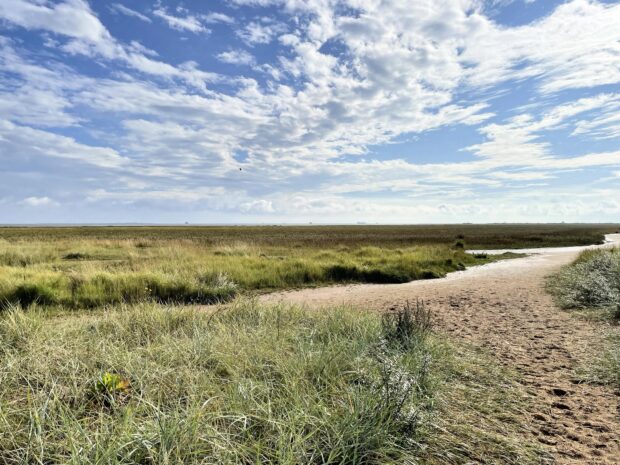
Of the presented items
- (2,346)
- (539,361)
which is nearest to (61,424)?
(2,346)

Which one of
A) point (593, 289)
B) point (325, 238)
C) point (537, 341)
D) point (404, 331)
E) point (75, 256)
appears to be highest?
point (404, 331)

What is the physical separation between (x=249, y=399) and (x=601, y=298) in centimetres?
1132

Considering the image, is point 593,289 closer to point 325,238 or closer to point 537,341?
point 537,341

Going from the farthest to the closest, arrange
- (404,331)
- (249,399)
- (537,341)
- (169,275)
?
(169,275) → (537,341) → (404,331) → (249,399)

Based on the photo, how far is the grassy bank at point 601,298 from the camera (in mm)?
5915

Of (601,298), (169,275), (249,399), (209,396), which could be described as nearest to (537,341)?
(601,298)

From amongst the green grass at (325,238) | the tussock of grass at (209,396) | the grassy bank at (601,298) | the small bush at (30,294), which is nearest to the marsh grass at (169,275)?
the small bush at (30,294)

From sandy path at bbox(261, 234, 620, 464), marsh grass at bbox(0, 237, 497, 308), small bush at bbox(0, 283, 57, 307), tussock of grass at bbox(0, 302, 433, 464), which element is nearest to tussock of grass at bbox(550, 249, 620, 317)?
sandy path at bbox(261, 234, 620, 464)

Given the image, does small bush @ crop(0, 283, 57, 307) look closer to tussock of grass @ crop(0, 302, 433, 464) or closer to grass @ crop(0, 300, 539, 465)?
tussock of grass @ crop(0, 302, 433, 464)

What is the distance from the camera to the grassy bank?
5915mm

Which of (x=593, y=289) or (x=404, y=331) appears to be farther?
(x=593, y=289)

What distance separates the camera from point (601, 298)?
36.3 ft

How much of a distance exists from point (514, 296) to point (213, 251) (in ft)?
62.4

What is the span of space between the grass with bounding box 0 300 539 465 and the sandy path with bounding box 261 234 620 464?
1.48 feet
